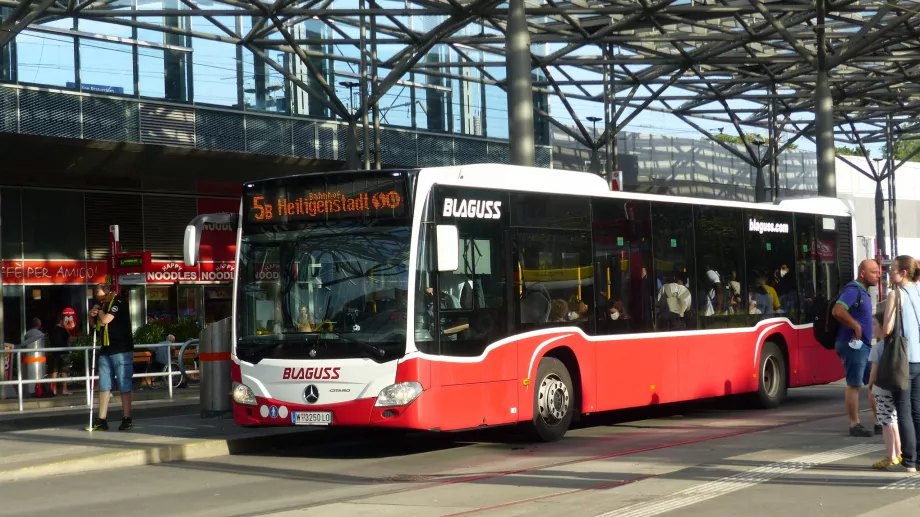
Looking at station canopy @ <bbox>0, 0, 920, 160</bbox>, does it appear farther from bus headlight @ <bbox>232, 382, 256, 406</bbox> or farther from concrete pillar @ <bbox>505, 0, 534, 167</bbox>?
bus headlight @ <bbox>232, 382, 256, 406</bbox>

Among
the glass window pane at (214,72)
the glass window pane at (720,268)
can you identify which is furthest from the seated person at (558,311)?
the glass window pane at (214,72)

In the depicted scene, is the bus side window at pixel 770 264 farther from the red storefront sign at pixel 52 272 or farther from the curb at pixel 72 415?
the red storefront sign at pixel 52 272

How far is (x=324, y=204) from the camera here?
12.6 meters

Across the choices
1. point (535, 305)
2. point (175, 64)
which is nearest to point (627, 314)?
point (535, 305)

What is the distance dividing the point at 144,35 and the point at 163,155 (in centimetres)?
348

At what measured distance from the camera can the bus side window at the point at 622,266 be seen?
14.5 meters

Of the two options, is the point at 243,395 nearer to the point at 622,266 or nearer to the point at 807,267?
the point at 622,266

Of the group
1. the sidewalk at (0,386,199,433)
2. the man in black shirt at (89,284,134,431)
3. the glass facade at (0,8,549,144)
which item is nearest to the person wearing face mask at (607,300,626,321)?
the man in black shirt at (89,284,134,431)

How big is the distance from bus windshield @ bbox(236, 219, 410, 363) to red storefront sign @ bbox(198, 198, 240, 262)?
2089 centimetres

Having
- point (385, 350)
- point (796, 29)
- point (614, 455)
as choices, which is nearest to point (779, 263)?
point (614, 455)

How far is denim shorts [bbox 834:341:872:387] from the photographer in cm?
1237

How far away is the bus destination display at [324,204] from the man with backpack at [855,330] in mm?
4393

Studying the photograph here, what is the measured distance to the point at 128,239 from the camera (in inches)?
1227

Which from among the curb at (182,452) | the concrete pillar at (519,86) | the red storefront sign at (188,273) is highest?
the concrete pillar at (519,86)
